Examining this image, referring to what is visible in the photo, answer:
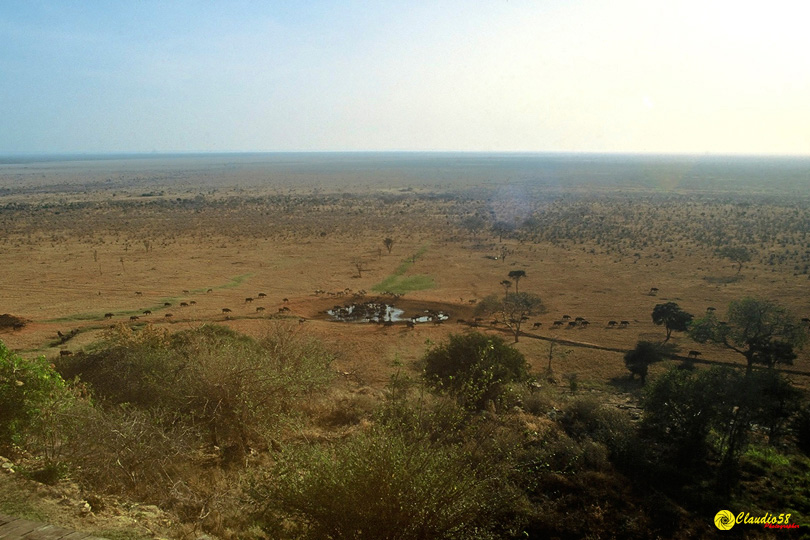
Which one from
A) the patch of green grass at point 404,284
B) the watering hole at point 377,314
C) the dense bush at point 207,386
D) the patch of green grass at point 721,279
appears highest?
the dense bush at point 207,386

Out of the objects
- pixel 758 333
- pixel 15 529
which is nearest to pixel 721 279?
pixel 758 333

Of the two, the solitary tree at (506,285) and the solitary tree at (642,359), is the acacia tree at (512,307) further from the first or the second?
the solitary tree at (642,359)

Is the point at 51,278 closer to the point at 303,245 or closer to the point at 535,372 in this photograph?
the point at 303,245

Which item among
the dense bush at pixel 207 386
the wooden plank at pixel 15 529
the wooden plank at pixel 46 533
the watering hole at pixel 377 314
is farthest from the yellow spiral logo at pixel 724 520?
the watering hole at pixel 377 314

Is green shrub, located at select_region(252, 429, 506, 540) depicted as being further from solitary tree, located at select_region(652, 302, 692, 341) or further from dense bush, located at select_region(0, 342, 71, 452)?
solitary tree, located at select_region(652, 302, 692, 341)

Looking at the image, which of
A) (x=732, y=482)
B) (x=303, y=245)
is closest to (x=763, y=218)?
(x=303, y=245)

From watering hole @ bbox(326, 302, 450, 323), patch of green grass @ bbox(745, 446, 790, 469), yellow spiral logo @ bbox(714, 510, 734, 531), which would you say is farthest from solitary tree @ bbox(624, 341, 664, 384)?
yellow spiral logo @ bbox(714, 510, 734, 531)

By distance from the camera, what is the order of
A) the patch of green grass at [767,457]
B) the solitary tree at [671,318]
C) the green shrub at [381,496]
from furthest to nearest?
1. the solitary tree at [671,318]
2. the patch of green grass at [767,457]
3. the green shrub at [381,496]
